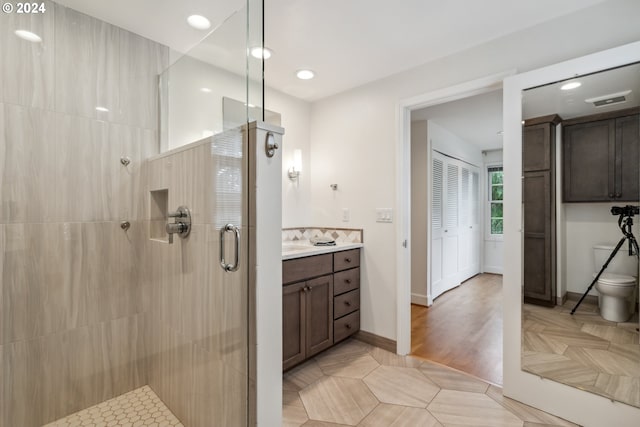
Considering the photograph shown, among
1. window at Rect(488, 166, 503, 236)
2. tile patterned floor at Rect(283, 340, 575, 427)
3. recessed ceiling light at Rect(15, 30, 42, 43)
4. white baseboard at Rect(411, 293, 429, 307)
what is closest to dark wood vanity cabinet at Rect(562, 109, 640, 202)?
tile patterned floor at Rect(283, 340, 575, 427)

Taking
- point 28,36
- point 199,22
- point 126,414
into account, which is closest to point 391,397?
point 126,414

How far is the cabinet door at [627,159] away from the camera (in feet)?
5.06

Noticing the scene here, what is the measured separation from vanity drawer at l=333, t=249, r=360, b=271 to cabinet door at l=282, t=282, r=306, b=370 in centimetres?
39

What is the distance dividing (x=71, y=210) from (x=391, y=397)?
221cm

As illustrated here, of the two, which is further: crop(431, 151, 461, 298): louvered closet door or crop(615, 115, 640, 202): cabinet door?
crop(431, 151, 461, 298): louvered closet door

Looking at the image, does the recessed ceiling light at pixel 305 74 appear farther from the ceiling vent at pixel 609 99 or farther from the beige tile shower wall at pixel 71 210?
the ceiling vent at pixel 609 99

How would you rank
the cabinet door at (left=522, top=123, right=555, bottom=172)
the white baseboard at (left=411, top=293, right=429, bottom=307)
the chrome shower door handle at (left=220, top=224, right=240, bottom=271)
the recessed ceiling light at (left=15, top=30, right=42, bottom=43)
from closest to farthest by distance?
the chrome shower door handle at (left=220, top=224, right=240, bottom=271), the recessed ceiling light at (left=15, top=30, right=42, bottom=43), the cabinet door at (left=522, top=123, right=555, bottom=172), the white baseboard at (left=411, top=293, right=429, bottom=307)

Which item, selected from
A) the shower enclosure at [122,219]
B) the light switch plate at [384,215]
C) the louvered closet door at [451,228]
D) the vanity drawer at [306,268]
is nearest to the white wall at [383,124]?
the light switch plate at [384,215]

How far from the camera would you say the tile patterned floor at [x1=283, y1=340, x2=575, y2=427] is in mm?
1677

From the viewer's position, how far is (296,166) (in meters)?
2.85

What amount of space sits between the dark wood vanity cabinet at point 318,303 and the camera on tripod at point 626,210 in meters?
1.69

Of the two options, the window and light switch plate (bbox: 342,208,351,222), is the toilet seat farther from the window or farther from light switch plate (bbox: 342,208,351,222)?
the window

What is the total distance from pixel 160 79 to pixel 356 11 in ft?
4.40

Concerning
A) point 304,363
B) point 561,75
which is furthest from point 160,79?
point 561,75
